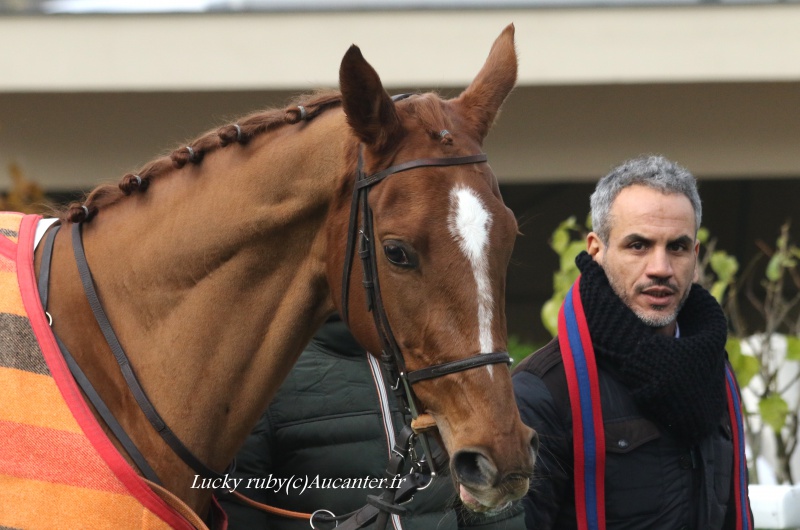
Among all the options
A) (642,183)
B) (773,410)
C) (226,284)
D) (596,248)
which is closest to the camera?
(226,284)

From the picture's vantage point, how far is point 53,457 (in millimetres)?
2102

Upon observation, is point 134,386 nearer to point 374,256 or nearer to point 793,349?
point 374,256

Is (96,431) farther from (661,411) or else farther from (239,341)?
(661,411)

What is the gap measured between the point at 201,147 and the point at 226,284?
36 centimetres

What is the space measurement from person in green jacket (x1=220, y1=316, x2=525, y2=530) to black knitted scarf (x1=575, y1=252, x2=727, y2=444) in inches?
20.2

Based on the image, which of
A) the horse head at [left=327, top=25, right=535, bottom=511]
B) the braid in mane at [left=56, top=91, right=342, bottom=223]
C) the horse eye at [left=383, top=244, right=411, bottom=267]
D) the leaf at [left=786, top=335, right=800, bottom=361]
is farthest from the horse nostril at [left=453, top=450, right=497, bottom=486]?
the leaf at [left=786, top=335, right=800, bottom=361]

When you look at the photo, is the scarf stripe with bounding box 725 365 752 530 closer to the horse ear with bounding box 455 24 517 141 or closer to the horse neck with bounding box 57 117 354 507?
the horse ear with bounding box 455 24 517 141

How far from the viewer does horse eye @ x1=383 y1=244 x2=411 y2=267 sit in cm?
216

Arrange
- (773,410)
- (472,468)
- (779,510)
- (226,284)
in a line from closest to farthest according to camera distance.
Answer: (472,468)
(226,284)
(779,510)
(773,410)

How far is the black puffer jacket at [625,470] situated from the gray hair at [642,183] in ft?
1.45

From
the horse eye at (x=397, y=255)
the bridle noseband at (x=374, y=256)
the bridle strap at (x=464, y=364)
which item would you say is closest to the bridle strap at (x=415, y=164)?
the bridle noseband at (x=374, y=256)

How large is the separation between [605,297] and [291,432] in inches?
35.2

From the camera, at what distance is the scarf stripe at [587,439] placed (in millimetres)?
2312

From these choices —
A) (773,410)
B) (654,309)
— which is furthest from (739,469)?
(773,410)
